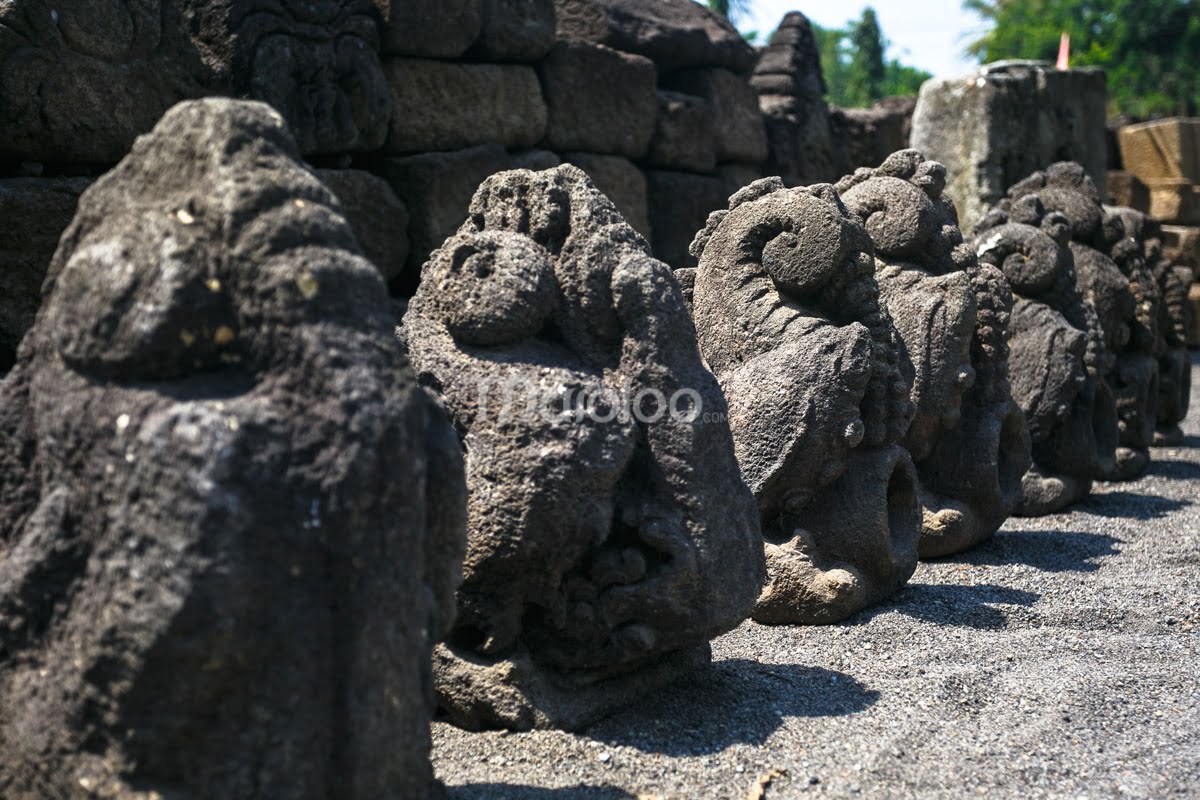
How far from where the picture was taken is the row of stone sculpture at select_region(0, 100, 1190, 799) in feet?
6.31

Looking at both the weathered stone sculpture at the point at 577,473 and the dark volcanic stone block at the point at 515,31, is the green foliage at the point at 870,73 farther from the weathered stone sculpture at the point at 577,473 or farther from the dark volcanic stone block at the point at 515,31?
the weathered stone sculpture at the point at 577,473

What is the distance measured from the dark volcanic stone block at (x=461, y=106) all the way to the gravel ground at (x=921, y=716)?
3441 millimetres

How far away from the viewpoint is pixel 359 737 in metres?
1.98

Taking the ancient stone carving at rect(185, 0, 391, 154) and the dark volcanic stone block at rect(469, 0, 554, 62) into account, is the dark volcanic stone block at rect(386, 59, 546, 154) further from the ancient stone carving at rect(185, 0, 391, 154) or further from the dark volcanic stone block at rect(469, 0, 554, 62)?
the ancient stone carving at rect(185, 0, 391, 154)

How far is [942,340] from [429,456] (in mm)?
3042

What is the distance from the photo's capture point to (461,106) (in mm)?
6496

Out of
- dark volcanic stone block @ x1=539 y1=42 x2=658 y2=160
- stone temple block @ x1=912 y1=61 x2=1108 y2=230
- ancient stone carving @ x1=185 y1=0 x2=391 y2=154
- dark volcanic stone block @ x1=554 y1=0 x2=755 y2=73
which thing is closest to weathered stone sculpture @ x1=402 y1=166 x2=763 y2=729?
ancient stone carving @ x1=185 y1=0 x2=391 y2=154

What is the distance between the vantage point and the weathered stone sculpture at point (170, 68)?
181 inches

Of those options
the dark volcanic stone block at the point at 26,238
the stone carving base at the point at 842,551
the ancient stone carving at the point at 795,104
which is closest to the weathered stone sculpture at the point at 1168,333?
the ancient stone carving at the point at 795,104

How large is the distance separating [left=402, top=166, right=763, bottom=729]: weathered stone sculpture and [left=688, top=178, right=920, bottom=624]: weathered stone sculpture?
0.88m

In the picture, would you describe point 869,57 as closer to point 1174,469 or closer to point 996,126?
point 996,126

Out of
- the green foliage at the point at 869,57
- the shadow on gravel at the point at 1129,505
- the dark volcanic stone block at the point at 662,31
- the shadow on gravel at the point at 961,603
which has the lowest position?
the shadow on gravel at the point at 961,603

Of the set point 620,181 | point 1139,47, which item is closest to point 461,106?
point 620,181

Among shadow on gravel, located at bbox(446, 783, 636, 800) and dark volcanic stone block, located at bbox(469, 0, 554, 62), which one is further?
dark volcanic stone block, located at bbox(469, 0, 554, 62)
